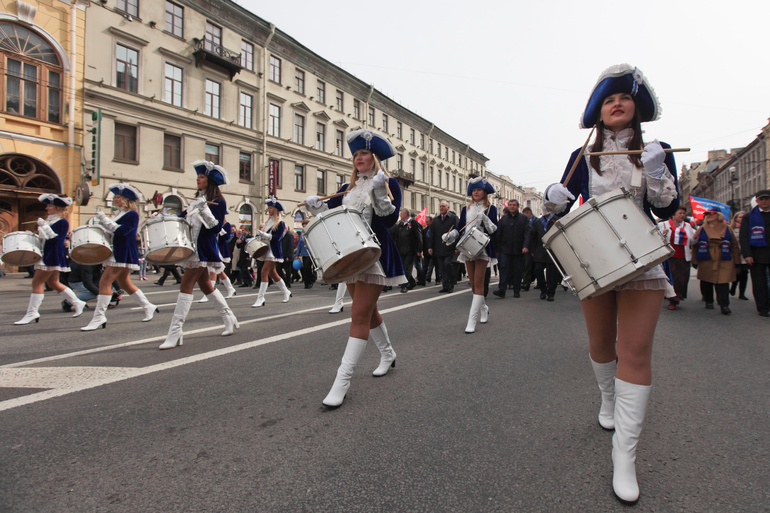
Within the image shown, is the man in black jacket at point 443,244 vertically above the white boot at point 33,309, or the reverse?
the man in black jacket at point 443,244

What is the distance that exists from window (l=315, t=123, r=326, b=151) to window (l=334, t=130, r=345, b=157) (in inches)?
51.3

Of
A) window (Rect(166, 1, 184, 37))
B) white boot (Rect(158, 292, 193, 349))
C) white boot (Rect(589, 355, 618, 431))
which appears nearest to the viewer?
white boot (Rect(589, 355, 618, 431))

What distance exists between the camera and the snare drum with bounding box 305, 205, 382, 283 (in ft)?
9.66

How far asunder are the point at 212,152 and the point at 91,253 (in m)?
21.7

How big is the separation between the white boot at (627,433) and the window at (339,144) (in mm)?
35476

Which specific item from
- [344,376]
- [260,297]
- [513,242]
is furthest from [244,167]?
[344,376]

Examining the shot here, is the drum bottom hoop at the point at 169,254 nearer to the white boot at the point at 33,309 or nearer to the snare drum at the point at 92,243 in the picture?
the snare drum at the point at 92,243

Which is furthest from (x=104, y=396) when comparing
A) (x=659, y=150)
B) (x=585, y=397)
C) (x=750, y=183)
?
(x=750, y=183)

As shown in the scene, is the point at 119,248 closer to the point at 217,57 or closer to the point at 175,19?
the point at 217,57

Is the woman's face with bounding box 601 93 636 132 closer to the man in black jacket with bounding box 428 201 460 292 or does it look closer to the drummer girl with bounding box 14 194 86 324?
the drummer girl with bounding box 14 194 86 324

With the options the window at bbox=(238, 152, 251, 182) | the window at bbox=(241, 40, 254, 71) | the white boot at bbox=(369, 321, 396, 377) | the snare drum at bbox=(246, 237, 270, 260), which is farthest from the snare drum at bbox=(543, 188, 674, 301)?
the window at bbox=(241, 40, 254, 71)

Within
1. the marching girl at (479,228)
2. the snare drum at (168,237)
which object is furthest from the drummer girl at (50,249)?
the marching girl at (479,228)

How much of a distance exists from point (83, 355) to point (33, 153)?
767 inches

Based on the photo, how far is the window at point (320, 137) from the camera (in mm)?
34225
